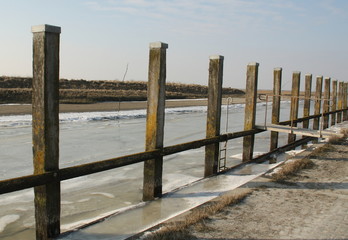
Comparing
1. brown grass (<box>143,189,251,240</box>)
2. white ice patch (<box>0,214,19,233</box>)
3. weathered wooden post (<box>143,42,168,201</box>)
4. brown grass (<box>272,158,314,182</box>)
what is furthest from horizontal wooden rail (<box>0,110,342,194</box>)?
brown grass (<box>272,158,314,182</box>)

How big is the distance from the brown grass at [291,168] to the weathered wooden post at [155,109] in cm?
227

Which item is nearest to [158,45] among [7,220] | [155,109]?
[155,109]

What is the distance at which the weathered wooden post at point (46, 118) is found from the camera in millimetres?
4012

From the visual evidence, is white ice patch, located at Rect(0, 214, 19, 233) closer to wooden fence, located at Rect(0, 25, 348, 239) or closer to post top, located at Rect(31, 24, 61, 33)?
wooden fence, located at Rect(0, 25, 348, 239)

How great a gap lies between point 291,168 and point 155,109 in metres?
3.24

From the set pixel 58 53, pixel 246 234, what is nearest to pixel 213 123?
pixel 246 234

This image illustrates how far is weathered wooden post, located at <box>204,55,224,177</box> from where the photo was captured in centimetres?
729

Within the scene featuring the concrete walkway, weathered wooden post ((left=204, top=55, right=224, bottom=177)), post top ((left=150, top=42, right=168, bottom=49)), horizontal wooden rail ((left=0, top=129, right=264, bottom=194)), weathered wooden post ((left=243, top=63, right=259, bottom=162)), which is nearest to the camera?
horizontal wooden rail ((left=0, top=129, right=264, bottom=194))

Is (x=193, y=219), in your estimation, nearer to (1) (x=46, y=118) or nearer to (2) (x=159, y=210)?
(2) (x=159, y=210)

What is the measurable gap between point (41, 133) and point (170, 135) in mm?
9448

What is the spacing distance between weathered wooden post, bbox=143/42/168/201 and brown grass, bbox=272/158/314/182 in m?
2.27

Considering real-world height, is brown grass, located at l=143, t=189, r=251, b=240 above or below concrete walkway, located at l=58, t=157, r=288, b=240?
above


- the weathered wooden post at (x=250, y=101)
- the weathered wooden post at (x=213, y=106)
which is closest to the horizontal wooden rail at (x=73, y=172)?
the weathered wooden post at (x=213, y=106)

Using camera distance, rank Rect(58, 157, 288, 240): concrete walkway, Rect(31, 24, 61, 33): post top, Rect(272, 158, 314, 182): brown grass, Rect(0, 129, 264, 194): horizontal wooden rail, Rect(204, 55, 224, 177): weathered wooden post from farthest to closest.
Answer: Rect(204, 55, 224, 177): weathered wooden post → Rect(272, 158, 314, 182): brown grass → Rect(58, 157, 288, 240): concrete walkway → Rect(31, 24, 61, 33): post top → Rect(0, 129, 264, 194): horizontal wooden rail
